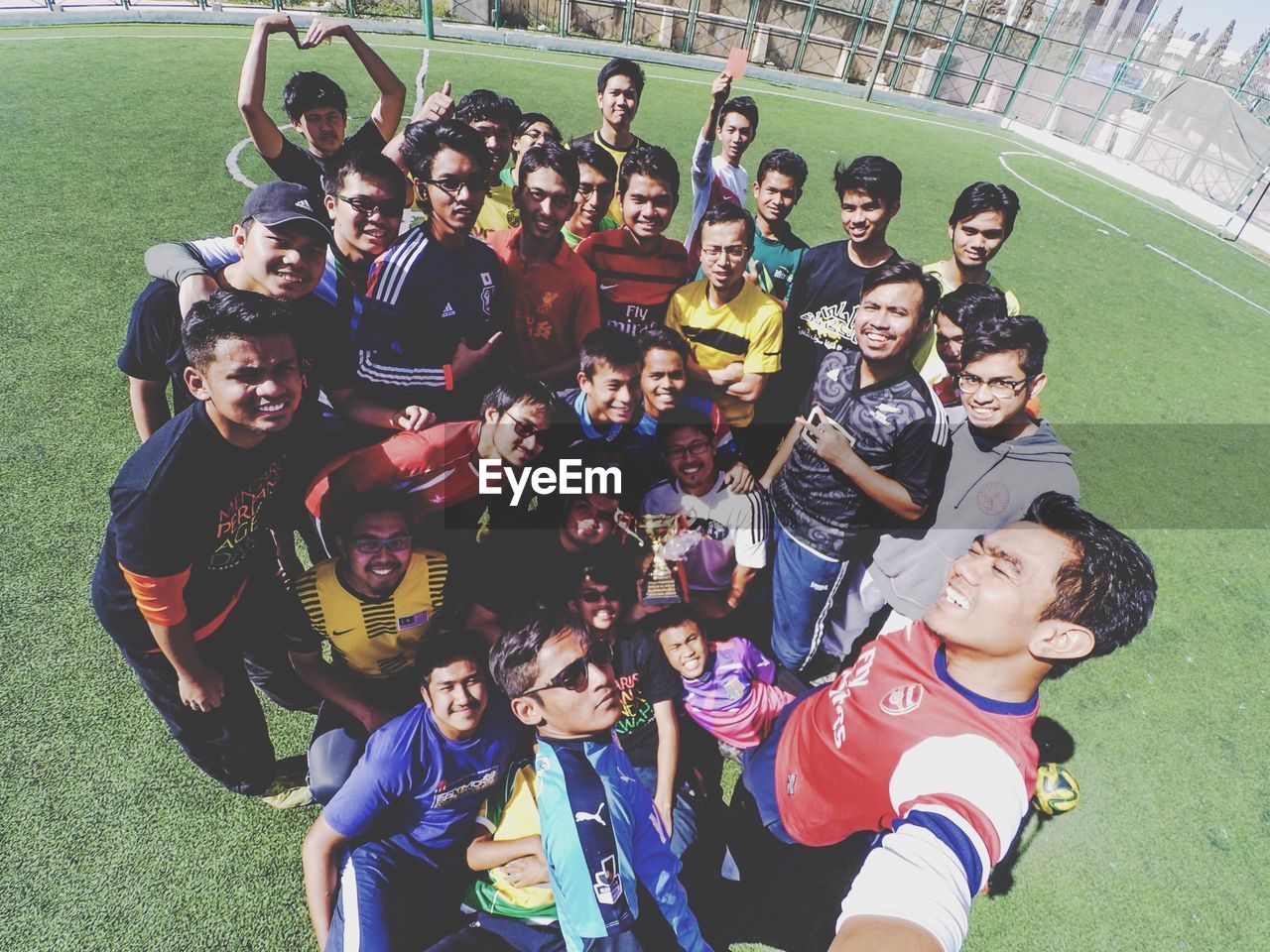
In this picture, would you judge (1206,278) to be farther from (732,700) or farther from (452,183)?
(452,183)

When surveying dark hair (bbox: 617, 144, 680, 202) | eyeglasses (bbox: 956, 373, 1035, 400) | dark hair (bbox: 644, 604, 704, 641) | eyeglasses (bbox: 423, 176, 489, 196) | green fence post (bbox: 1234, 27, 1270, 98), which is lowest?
dark hair (bbox: 644, 604, 704, 641)

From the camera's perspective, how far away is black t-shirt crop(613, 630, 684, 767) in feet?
9.75

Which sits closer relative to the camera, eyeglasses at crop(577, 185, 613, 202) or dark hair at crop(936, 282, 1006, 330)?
dark hair at crop(936, 282, 1006, 330)

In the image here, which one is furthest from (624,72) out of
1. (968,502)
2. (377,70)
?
(968,502)

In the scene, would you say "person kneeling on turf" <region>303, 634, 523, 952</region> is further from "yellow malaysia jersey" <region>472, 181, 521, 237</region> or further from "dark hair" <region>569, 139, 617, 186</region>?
"yellow malaysia jersey" <region>472, 181, 521, 237</region>

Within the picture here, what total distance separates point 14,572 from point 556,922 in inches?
143

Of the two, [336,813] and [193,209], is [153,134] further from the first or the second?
[336,813]

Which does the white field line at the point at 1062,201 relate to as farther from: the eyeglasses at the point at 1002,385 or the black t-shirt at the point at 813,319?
the eyeglasses at the point at 1002,385

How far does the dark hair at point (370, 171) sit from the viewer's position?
3.03 m

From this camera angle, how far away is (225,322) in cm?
215

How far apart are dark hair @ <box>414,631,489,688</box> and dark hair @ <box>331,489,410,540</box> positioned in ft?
1.76

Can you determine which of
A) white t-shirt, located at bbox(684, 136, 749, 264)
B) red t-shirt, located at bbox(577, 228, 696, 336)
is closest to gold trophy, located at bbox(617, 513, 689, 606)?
red t-shirt, located at bbox(577, 228, 696, 336)

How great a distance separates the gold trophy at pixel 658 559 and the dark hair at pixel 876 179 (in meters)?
2.29

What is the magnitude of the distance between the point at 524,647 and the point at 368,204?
7.34ft
